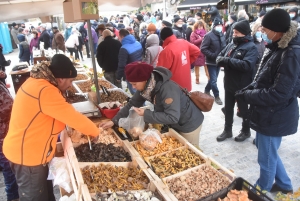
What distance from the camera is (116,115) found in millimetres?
3111

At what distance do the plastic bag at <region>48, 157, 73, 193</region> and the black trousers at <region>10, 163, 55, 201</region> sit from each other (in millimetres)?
79

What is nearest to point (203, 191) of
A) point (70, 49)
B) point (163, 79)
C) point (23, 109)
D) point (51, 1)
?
point (163, 79)

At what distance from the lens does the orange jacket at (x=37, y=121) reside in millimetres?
2080

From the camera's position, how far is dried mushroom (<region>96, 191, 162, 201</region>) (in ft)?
6.16

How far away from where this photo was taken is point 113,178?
2148 millimetres

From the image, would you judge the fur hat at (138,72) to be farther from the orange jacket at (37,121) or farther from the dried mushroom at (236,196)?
the dried mushroom at (236,196)

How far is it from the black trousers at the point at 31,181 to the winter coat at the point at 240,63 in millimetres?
3020

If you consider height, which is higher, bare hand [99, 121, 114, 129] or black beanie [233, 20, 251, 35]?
black beanie [233, 20, 251, 35]

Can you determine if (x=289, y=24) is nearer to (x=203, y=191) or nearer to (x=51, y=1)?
(x=203, y=191)

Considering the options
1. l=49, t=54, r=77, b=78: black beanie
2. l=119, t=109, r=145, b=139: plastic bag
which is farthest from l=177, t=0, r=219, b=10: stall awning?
l=49, t=54, r=77, b=78: black beanie

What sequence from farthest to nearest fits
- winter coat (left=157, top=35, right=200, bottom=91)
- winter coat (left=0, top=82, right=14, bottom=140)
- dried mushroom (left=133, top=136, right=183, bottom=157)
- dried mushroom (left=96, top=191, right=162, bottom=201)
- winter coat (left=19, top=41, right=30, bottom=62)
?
winter coat (left=19, top=41, right=30, bottom=62), winter coat (left=157, top=35, right=200, bottom=91), winter coat (left=0, top=82, right=14, bottom=140), dried mushroom (left=133, top=136, right=183, bottom=157), dried mushroom (left=96, top=191, right=162, bottom=201)

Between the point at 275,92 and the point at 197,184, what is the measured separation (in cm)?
117

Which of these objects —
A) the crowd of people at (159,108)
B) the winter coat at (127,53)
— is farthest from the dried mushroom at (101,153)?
the winter coat at (127,53)

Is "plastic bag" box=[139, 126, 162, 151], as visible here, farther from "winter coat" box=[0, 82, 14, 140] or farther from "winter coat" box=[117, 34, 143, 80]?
"winter coat" box=[117, 34, 143, 80]
